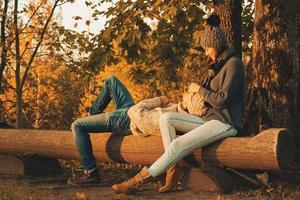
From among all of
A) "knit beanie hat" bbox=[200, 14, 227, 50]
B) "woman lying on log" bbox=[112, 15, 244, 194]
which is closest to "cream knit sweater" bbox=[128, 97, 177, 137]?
"woman lying on log" bbox=[112, 15, 244, 194]

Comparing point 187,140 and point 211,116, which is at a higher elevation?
point 211,116

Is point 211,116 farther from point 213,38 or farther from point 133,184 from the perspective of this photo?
point 133,184

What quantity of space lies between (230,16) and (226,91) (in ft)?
12.9

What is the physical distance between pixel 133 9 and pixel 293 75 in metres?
4.11

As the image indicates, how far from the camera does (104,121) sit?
276 inches

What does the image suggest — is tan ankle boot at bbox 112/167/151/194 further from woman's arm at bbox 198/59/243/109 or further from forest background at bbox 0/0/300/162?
forest background at bbox 0/0/300/162

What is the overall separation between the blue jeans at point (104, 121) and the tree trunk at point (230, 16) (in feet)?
10.2

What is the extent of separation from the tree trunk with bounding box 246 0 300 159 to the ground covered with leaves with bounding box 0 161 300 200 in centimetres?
134

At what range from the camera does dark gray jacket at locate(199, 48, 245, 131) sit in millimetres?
5859

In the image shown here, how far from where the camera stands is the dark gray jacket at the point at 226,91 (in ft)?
19.2

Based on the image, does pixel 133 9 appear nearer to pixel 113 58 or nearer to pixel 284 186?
pixel 113 58

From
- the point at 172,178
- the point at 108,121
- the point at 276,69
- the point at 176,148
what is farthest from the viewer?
the point at 276,69

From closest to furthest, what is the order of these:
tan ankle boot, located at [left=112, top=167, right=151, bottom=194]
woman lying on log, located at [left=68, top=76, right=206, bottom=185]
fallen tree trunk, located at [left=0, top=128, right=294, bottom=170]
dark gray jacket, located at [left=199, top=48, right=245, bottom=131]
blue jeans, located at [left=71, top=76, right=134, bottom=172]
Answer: fallen tree trunk, located at [left=0, top=128, right=294, bottom=170]
dark gray jacket, located at [left=199, top=48, right=245, bottom=131]
tan ankle boot, located at [left=112, top=167, right=151, bottom=194]
woman lying on log, located at [left=68, top=76, right=206, bottom=185]
blue jeans, located at [left=71, top=76, right=134, bottom=172]

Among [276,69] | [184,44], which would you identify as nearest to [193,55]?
[184,44]
